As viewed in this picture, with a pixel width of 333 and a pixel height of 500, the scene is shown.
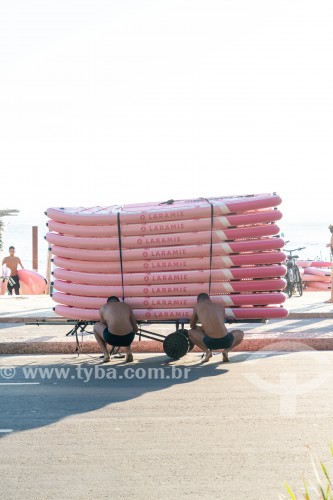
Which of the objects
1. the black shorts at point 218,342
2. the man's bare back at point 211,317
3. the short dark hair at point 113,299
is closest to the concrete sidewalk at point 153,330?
the short dark hair at point 113,299

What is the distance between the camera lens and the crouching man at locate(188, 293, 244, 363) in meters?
11.2

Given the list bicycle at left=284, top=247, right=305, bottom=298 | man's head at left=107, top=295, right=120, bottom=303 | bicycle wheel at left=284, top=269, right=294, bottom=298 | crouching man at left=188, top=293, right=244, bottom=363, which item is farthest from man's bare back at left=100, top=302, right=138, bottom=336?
bicycle at left=284, top=247, right=305, bottom=298

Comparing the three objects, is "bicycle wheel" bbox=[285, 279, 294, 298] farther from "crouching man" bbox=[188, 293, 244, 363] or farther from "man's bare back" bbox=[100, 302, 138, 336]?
"man's bare back" bbox=[100, 302, 138, 336]

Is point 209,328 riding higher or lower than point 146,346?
higher

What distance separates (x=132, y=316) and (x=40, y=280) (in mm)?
18118

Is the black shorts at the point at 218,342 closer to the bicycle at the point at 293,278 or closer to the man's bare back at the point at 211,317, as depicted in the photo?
the man's bare back at the point at 211,317

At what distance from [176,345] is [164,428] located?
4.15m

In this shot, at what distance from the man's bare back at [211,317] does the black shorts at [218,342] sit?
5 centimetres

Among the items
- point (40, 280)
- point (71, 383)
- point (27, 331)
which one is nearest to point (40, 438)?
point (71, 383)

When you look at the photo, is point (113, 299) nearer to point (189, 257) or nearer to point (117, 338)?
point (117, 338)

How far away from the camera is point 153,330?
14875 millimetres

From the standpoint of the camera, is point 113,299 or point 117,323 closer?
point 117,323

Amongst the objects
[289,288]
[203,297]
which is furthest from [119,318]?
[289,288]

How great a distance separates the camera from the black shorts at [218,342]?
11.3m
